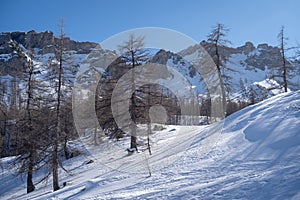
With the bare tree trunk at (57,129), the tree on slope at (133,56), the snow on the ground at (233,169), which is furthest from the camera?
the tree on slope at (133,56)

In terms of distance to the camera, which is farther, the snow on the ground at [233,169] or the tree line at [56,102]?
the tree line at [56,102]

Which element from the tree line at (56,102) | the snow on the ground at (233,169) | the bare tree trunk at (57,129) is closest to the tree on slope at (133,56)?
the tree line at (56,102)

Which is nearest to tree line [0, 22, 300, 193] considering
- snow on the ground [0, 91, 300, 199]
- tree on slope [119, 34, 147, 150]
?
tree on slope [119, 34, 147, 150]

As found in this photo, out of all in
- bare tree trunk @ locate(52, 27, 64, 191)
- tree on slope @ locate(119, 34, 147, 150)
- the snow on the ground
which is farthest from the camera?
tree on slope @ locate(119, 34, 147, 150)

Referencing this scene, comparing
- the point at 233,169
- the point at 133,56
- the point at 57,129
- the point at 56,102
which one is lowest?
the point at 233,169

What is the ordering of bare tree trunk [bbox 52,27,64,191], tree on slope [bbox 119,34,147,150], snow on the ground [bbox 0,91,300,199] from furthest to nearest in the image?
tree on slope [bbox 119,34,147,150]
bare tree trunk [bbox 52,27,64,191]
snow on the ground [bbox 0,91,300,199]

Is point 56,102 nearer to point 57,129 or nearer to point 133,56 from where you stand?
point 57,129

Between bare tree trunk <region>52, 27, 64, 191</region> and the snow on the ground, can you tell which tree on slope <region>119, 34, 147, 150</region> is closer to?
bare tree trunk <region>52, 27, 64, 191</region>

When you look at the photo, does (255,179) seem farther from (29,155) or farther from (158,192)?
(29,155)

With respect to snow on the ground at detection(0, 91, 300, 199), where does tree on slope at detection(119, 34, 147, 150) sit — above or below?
above

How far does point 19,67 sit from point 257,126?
13.4 meters

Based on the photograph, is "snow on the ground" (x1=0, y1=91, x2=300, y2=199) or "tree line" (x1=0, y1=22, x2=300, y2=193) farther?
"tree line" (x1=0, y1=22, x2=300, y2=193)

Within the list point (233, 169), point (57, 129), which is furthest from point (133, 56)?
point (233, 169)

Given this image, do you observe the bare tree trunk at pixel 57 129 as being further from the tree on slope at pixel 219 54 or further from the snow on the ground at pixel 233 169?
the tree on slope at pixel 219 54
